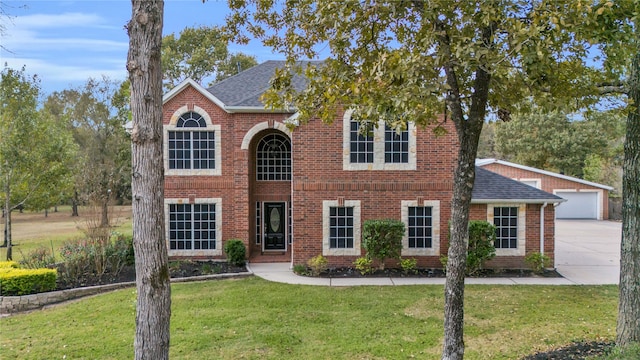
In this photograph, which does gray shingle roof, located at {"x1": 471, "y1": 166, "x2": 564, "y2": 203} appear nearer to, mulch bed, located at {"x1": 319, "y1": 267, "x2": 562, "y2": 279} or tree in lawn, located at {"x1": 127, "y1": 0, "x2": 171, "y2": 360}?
mulch bed, located at {"x1": 319, "y1": 267, "x2": 562, "y2": 279}

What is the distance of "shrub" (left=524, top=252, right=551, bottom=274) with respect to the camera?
39.1ft

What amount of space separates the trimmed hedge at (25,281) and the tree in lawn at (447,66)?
7789 millimetres

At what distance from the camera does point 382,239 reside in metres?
11.8

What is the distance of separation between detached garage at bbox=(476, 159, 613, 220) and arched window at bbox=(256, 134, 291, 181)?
61.5ft

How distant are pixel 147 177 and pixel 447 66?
3.74m

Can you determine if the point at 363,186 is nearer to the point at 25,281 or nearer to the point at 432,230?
the point at 432,230

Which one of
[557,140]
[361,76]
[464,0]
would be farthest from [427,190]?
[557,140]

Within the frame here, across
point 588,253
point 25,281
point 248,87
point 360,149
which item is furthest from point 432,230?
point 25,281

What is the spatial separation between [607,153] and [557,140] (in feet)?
14.1

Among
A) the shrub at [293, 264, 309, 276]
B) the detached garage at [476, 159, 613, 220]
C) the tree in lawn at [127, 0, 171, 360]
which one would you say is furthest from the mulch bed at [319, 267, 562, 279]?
the detached garage at [476, 159, 613, 220]

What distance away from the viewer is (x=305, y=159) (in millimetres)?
12484

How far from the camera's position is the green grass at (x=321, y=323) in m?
6.20

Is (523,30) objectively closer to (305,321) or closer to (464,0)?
(464,0)

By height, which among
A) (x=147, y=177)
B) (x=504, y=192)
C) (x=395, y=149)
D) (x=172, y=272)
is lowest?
(x=172, y=272)
